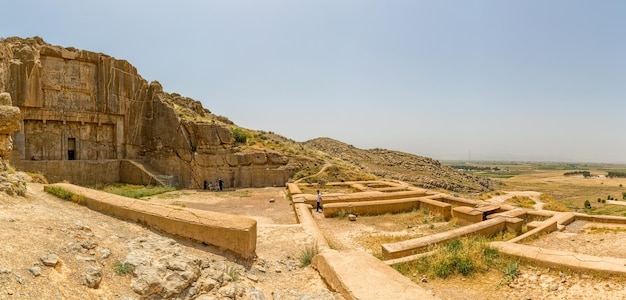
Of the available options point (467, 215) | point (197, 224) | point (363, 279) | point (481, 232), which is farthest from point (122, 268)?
point (467, 215)

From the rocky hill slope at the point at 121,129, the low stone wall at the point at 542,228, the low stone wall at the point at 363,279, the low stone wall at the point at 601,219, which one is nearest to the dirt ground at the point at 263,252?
the low stone wall at the point at 542,228

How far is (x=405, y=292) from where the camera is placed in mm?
3848

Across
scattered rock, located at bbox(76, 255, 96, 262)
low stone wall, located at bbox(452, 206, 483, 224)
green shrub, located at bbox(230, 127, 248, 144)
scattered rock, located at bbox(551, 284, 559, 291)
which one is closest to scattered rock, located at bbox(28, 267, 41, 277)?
scattered rock, located at bbox(76, 255, 96, 262)

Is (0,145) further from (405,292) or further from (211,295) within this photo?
(405,292)

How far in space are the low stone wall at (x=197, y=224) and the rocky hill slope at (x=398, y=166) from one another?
1133 inches

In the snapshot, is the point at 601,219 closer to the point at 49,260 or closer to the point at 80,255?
the point at 80,255

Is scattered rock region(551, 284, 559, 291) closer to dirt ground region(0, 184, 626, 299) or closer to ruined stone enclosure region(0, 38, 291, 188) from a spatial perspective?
dirt ground region(0, 184, 626, 299)

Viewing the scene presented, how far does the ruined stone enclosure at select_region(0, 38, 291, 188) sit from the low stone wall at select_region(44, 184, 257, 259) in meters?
15.3

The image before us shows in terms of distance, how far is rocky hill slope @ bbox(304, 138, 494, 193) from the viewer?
A: 3553 cm

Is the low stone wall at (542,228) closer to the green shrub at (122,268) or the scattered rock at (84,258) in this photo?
the green shrub at (122,268)

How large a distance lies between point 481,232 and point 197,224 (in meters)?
8.17

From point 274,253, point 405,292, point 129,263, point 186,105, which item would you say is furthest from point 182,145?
point 405,292

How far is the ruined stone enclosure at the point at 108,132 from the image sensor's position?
776 inches

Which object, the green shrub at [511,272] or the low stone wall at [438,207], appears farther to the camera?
the low stone wall at [438,207]
